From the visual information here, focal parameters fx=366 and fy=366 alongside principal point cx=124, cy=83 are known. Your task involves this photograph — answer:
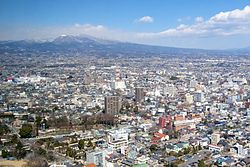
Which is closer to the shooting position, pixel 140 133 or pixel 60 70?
pixel 140 133

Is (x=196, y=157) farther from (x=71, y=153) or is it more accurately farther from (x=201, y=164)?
(x=71, y=153)

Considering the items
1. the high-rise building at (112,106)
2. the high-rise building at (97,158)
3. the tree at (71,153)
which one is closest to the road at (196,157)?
the high-rise building at (97,158)

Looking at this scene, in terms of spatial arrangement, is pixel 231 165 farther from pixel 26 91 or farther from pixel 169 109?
pixel 26 91

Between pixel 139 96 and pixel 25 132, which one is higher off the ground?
pixel 139 96

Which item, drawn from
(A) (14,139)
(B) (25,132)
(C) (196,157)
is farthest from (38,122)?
(C) (196,157)

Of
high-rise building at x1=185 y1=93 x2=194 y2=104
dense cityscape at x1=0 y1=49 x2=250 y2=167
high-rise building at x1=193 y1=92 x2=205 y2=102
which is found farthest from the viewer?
high-rise building at x1=193 y1=92 x2=205 y2=102

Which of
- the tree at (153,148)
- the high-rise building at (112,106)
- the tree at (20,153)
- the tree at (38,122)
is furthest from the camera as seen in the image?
the high-rise building at (112,106)

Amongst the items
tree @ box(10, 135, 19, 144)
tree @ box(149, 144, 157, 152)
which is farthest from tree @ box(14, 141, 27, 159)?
tree @ box(149, 144, 157, 152)

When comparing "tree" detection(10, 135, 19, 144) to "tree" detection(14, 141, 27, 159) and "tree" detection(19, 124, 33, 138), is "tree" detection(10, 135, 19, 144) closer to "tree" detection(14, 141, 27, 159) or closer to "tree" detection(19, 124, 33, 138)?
"tree" detection(19, 124, 33, 138)

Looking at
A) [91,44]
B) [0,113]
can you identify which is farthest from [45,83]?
[91,44]

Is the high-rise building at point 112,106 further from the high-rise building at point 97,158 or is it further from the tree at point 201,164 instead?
the tree at point 201,164

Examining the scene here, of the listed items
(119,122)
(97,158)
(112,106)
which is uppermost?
(112,106)
